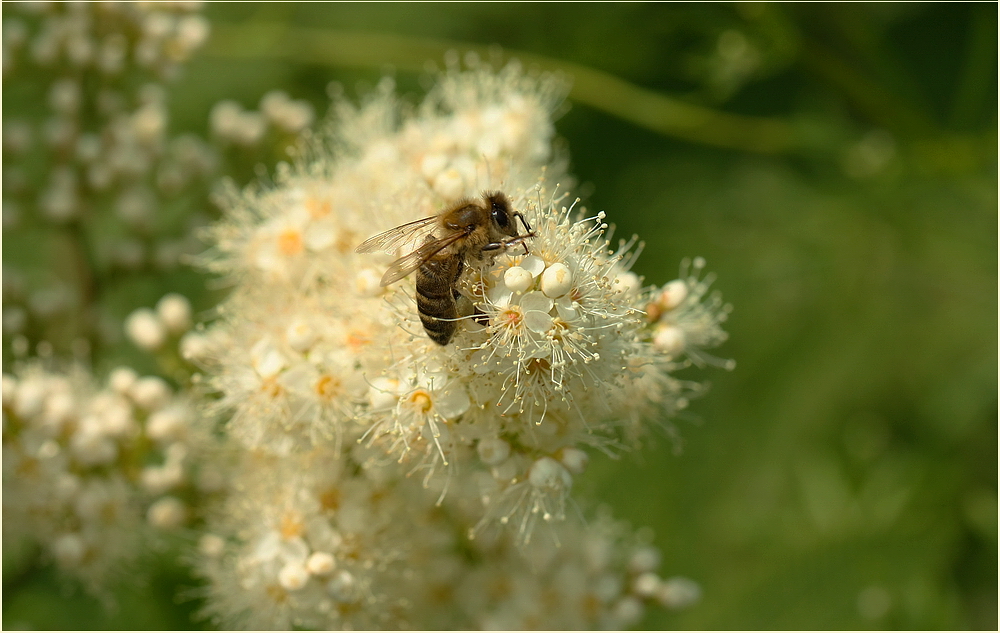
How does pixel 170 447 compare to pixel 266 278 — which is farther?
pixel 170 447

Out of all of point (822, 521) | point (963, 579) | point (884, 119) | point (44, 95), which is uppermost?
point (44, 95)

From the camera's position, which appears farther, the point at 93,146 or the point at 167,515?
the point at 93,146

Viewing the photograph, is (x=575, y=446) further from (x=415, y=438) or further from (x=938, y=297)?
(x=938, y=297)

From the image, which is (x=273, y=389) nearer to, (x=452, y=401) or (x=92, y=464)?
(x=452, y=401)

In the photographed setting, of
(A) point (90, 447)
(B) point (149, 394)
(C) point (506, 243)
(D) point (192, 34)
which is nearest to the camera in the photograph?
(C) point (506, 243)

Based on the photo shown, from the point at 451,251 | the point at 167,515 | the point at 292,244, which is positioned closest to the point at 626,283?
the point at 451,251

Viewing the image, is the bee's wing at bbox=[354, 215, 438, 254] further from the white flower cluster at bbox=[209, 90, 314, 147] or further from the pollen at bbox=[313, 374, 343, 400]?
the white flower cluster at bbox=[209, 90, 314, 147]

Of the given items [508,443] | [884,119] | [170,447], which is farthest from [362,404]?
[884,119]
